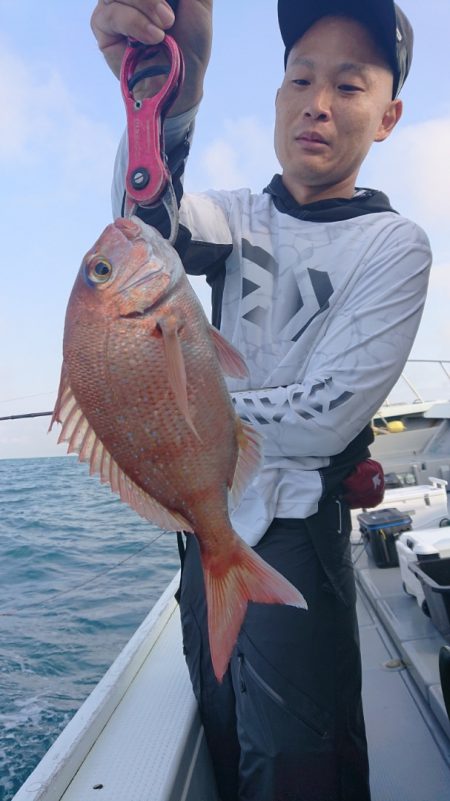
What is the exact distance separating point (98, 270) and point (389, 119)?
1.23 metres

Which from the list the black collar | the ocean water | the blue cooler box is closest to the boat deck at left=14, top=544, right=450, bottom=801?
the ocean water

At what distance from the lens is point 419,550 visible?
11.9 ft

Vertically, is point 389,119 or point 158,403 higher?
point 389,119

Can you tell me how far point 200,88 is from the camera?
4.75 feet

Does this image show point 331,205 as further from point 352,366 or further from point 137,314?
point 137,314

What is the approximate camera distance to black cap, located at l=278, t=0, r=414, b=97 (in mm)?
1620

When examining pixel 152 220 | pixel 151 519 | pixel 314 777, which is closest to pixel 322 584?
pixel 314 777

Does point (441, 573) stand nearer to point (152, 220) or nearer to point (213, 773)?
point (213, 773)

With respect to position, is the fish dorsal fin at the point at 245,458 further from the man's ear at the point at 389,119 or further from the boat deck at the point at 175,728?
the man's ear at the point at 389,119

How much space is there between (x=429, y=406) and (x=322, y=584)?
11870 millimetres

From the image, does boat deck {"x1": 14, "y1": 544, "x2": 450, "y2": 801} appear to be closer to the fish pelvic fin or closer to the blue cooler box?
the fish pelvic fin

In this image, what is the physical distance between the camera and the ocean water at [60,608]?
4840 millimetres

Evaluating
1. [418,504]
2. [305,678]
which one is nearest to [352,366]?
[305,678]

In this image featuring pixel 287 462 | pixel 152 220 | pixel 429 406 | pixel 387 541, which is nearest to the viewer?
pixel 152 220
